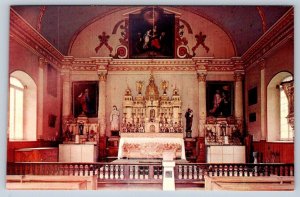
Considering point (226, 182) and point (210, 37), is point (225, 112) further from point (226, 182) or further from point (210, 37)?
point (226, 182)

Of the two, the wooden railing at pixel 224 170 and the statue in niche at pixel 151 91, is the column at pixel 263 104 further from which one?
the statue in niche at pixel 151 91

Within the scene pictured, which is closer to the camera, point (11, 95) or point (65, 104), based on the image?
point (11, 95)

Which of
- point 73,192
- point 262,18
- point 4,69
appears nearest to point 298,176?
point 262,18

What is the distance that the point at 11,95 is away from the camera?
32.8ft

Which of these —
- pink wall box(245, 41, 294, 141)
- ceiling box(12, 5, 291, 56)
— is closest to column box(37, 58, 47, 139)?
ceiling box(12, 5, 291, 56)

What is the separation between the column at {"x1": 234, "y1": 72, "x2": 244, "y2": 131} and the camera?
12.7m

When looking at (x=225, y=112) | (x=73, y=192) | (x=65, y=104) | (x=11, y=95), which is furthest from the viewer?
(x=225, y=112)

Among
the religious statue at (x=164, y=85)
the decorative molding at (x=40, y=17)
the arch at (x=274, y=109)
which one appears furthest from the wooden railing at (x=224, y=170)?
the decorative molding at (x=40, y=17)

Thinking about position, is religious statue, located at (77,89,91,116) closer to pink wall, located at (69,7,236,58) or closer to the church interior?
the church interior

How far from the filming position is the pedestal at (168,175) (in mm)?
10211

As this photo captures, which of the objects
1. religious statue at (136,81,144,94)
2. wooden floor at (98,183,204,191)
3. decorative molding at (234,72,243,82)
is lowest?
wooden floor at (98,183,204,191)

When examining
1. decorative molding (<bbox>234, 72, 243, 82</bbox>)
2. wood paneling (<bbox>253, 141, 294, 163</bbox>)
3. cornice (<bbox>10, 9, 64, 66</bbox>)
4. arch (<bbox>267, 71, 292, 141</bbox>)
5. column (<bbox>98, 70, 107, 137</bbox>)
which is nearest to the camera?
cornice (<bbox>10, 9, 64, 66</bbox>)

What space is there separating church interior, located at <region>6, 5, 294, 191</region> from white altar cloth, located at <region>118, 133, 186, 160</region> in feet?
0.09

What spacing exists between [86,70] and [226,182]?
466 cm
